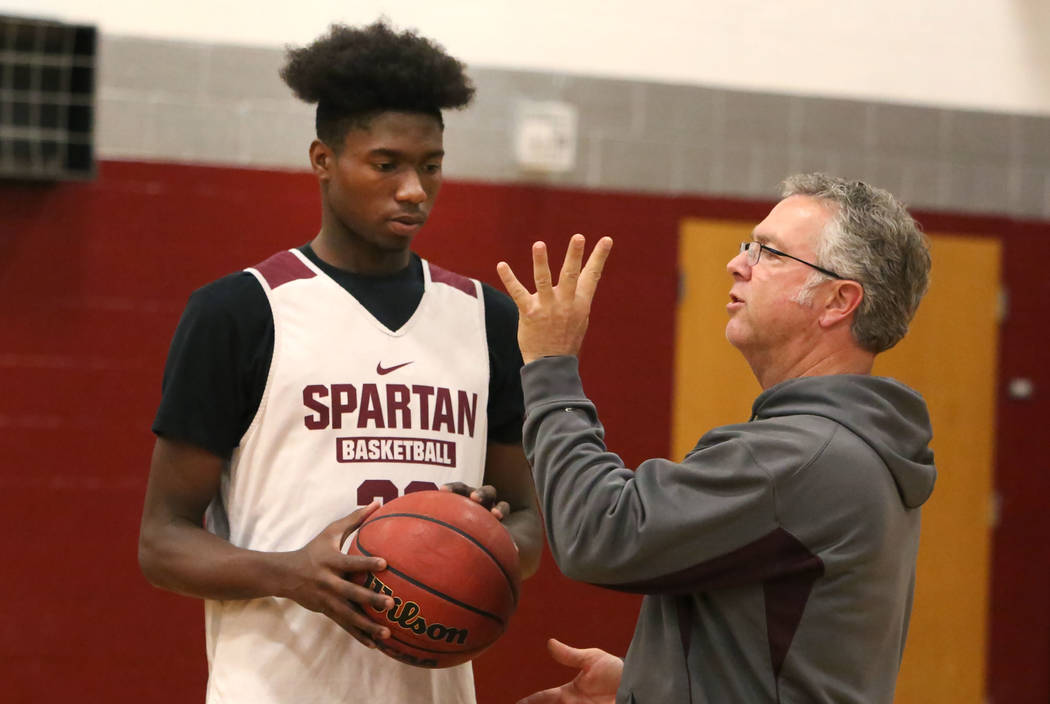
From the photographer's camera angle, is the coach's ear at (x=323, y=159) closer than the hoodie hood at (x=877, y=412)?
No

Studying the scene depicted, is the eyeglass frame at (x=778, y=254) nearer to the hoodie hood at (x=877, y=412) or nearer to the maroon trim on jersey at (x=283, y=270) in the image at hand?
the hoodie hood at (x=877, y=412)

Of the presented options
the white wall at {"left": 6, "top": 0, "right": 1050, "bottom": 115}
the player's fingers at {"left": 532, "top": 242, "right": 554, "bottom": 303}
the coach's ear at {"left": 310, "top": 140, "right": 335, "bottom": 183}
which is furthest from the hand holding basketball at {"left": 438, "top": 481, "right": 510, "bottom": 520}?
the white wall at {"left": 6, "top": 0, "right": 1050, "bottom": 115}

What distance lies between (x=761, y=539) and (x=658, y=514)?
14 cm

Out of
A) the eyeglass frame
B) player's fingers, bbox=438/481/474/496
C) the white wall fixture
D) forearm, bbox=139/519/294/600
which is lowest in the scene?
forearm, bbox=139/519/294/600

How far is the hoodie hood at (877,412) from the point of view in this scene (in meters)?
1.67

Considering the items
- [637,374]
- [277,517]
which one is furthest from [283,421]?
[637,374]

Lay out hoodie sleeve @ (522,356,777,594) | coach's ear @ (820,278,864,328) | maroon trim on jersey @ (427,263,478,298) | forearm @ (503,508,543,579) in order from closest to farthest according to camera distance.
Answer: hoodie sleeve @ (522,356,777,594)
coach's ear @ (820,278,864,328)
forearm @ (503,508,543,579)
maroon trim on jersey @ (427,263,478,298)

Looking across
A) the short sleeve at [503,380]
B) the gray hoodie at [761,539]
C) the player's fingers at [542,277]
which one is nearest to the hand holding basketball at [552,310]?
the player's fingers at [542,277]

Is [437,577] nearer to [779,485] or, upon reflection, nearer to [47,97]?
[779,485]

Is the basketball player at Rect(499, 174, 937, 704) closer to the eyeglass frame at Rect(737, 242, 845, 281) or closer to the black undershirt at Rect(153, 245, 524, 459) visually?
the eyeglass frame at Rect(737, 242, 845, 281)

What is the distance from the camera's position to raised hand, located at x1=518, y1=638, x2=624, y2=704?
2.04 meters

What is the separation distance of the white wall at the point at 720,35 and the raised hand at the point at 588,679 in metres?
2.61

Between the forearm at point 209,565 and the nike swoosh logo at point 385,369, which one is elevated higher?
the nike swoosh logo at point 385,369

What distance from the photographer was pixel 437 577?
1.80 meters
